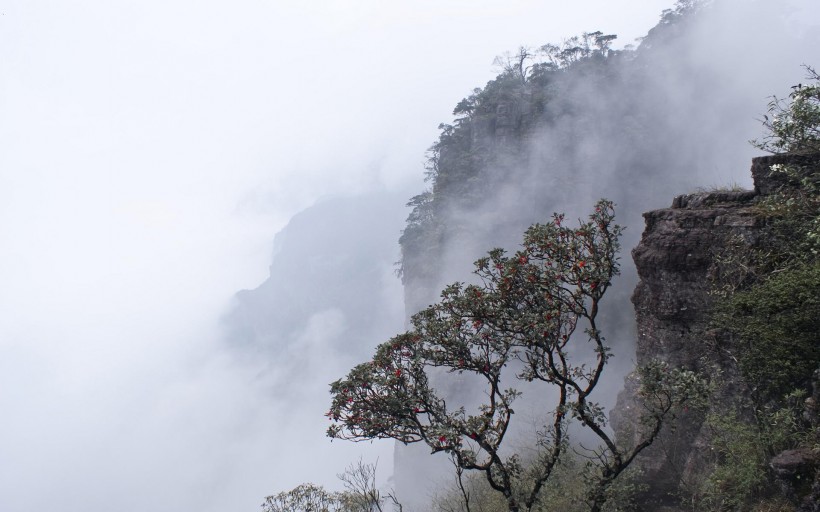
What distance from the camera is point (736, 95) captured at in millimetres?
44219

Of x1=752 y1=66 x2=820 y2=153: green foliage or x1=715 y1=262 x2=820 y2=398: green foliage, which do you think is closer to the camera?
x1=715 y1=262 x2=820 y2=398: green foliage

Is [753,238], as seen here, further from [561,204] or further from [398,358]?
[561,204]

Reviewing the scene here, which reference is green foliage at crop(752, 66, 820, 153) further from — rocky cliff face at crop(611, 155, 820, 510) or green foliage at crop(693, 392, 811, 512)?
green foliage at crop(693, 392, 811, 512)

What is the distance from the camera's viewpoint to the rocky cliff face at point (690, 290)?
8.76m

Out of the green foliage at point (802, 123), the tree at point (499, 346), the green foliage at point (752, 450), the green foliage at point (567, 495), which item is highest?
the green foliage at point (802, 123)

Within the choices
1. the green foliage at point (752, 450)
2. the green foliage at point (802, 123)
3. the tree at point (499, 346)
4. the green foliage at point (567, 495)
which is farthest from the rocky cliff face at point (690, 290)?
the tree at point (499, 346)

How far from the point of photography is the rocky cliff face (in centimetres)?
876

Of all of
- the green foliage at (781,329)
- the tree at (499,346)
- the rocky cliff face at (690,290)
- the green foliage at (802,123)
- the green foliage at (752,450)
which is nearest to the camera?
the green foliage at (781,329)

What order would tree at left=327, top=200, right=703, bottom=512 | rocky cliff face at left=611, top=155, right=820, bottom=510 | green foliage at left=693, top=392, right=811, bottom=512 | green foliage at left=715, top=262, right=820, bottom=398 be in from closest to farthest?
green foliage at left=715, top=262, right=820, bottom=398 → green foliage at left=693, top=392, right=811, bottom=512 → tree at left=327, top=200, right=703, bottom=512 → rocky cliff face at left=611, top=155, right=820, bottom=510

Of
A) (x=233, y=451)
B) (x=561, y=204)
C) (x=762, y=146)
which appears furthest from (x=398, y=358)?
(x=233, y=451)

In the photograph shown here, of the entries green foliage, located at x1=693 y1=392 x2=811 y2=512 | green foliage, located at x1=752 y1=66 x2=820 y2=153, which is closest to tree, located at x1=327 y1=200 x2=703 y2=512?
green foliage, located at x1=693 y1=392 x2=811 y2=512

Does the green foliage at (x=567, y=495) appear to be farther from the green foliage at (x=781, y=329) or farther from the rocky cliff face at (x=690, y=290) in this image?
the green foliage at (x=781, y=329)

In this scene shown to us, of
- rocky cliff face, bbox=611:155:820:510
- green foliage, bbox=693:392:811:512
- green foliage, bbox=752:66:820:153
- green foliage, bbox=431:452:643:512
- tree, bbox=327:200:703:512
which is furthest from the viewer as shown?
rocky cliff face, bbox=611:155:820:510

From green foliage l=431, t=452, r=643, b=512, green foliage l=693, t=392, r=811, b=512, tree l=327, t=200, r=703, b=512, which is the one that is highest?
tree l=327, t=200, r=703, b=512
